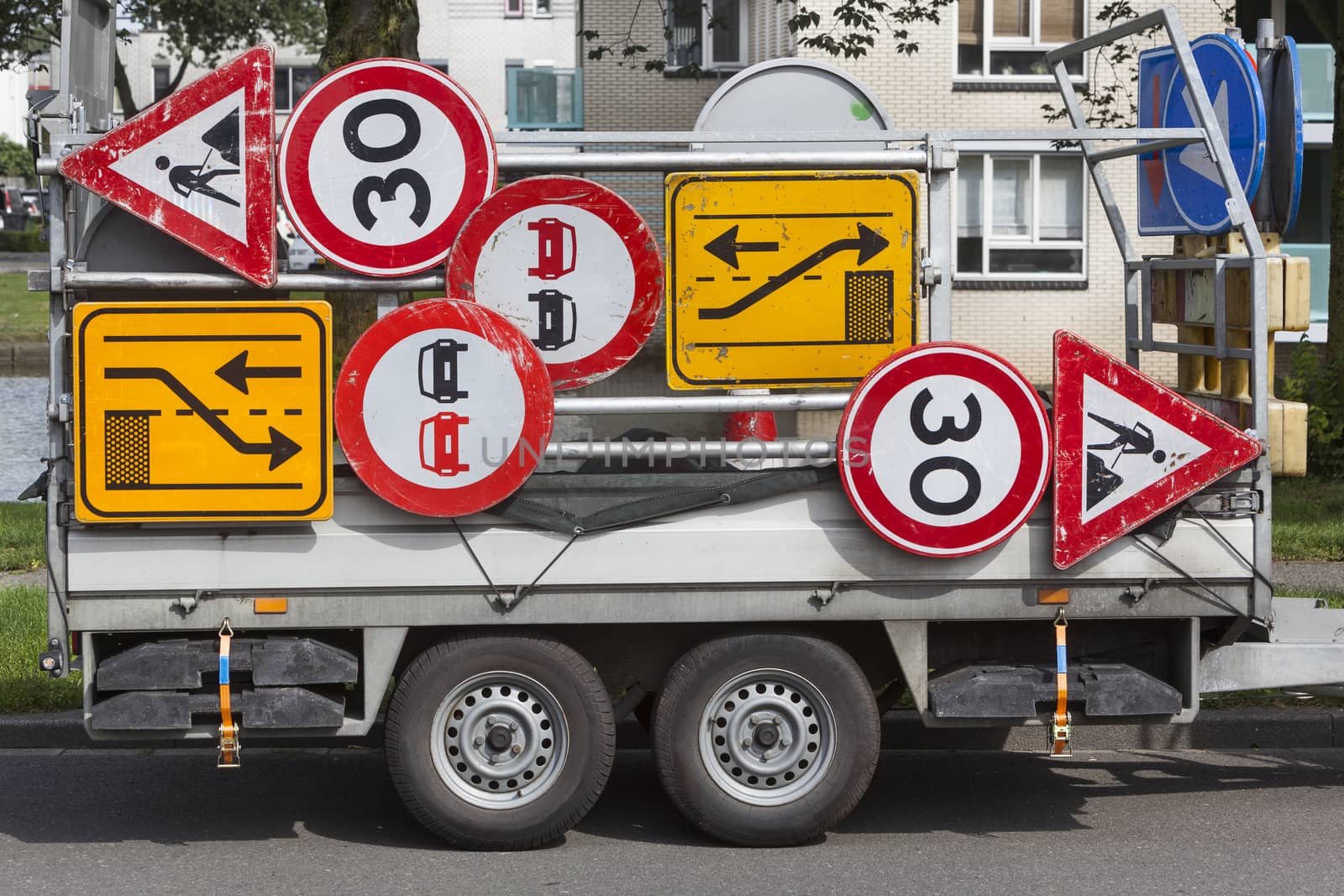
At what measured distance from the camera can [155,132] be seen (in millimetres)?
5102

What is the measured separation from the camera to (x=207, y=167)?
5.14 m

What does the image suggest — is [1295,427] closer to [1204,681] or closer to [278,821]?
[1204,681]

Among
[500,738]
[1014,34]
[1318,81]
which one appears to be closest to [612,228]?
[500,738]

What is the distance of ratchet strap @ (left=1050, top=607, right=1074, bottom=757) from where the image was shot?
17.7 ft

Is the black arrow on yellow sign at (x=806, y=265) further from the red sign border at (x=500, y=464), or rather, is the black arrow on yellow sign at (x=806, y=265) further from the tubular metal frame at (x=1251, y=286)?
the tubular metal frame at (x=1251, y=286)

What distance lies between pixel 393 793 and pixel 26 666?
225 cm

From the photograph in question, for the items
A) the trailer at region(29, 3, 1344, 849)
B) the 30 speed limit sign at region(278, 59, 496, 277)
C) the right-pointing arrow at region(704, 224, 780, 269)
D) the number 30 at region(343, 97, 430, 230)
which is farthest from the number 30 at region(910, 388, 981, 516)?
the number 30 at region(343, 97, 430, 230)

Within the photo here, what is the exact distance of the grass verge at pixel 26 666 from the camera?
7.10m

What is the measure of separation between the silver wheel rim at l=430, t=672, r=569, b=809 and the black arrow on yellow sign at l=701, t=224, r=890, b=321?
136 cm

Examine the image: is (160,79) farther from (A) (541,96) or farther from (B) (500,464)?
(B) (500,464)

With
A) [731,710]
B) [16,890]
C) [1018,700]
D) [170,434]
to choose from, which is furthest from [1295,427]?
[16,890]

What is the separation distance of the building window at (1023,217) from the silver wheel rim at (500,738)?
19920mm

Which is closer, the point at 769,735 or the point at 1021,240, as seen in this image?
the point at 769,735

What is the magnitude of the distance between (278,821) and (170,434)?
1635 millimetres
